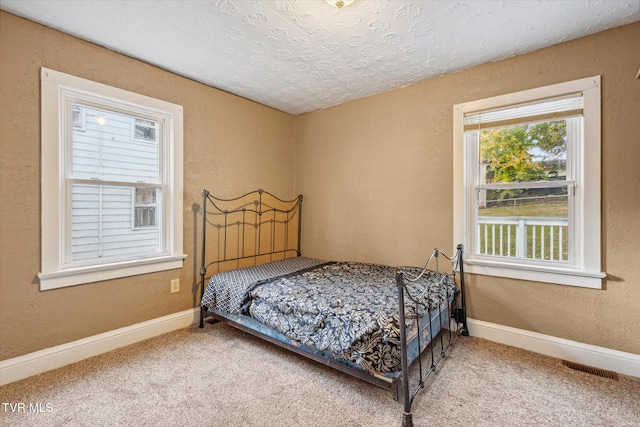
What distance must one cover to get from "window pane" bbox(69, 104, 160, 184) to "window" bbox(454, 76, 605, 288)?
2.69m

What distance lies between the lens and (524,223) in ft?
7.99

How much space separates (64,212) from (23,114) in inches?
26.3

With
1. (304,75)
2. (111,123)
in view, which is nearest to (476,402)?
(304,75)

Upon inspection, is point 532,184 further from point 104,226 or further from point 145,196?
point 104,226

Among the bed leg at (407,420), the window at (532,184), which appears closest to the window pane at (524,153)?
the window at (532,184)

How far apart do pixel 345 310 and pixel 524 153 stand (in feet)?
6.33

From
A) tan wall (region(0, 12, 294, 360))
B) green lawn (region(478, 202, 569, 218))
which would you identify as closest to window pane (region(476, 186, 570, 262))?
green lawn (region(478, 202, 569, 218))

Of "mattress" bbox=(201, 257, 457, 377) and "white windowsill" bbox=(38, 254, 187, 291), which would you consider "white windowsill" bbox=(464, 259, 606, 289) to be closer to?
"mattress" bbox=(201, 257, 457, 377)

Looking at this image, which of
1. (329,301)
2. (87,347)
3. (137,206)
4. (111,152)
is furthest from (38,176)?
(329,301)

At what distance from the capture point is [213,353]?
226 cm

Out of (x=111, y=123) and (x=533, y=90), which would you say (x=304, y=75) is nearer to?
(x=111, y=123)

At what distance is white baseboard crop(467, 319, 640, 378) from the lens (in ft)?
6.50

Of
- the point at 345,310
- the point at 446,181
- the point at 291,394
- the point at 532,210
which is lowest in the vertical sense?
the point at 291,394

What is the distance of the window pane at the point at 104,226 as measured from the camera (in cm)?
221
